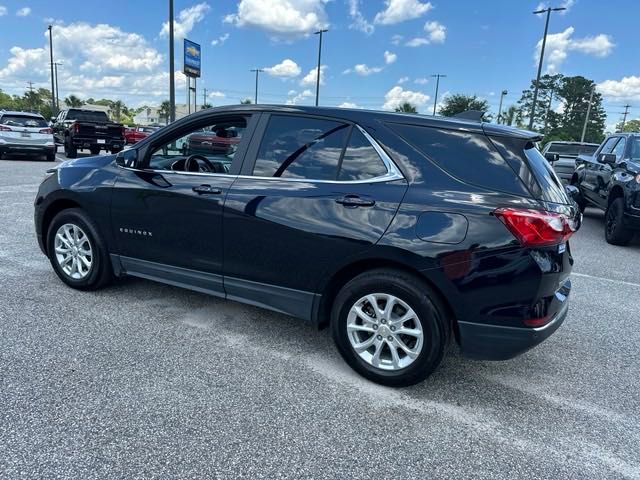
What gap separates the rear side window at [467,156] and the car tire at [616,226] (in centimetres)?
595

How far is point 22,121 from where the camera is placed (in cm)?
1631

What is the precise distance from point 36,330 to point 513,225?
335 cm

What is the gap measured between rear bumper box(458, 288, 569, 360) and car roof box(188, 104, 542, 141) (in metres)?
1.14

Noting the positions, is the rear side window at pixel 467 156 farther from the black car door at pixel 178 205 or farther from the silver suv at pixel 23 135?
the silver suv at pixel 23 135

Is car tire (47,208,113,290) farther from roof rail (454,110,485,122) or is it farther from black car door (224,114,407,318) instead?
roof rail (454,110,485,122)

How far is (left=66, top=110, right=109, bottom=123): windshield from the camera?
62.9 ft

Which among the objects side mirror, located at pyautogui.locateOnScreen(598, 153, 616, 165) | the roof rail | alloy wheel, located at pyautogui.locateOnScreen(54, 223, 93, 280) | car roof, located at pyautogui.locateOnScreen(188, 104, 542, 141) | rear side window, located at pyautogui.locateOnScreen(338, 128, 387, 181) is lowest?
alloy wheel, located at pyautogui.locateOnScreen(54, 223, 93, 280)

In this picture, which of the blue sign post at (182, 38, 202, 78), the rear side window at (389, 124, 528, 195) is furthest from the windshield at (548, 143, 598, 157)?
the blue sign post at (182, 38, 202, 78)

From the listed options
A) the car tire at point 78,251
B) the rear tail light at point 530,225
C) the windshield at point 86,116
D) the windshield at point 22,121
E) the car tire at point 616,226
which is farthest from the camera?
the windshield at point 86,116

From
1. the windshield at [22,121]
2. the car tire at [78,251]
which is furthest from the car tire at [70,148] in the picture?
the car tire at [78,251]

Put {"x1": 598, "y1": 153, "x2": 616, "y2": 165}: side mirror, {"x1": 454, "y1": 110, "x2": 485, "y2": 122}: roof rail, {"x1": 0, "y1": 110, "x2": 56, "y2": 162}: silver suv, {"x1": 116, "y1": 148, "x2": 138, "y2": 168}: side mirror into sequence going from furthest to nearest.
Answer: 1. {"x1": 0, "y1": 110, "x2": 56, "y2": 162}: silver suv
2. {"x1": 598, "y1": 153, "x2": 616, "y2": 165}: side mirror
3. {"x1": 116, "y1": 148, "x2": 138, "y2": 168}: side mirror
4. {"x1": 454, "y1": 110, "x2": 485, "y2": 122}: roof rail

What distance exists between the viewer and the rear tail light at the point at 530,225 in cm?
255

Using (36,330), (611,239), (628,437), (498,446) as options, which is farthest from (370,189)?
(611,239)

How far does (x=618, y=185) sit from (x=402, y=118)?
638cm
